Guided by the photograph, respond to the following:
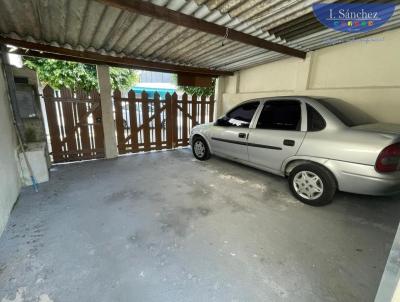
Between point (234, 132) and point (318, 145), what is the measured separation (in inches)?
63.0

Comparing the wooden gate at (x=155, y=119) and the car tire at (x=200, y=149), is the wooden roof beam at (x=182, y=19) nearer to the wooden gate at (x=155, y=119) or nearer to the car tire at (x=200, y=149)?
the car tire at (x=200, y=149)

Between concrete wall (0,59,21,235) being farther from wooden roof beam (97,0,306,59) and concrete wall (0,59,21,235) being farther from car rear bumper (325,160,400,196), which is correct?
car rear bumper (325,160,400,196)

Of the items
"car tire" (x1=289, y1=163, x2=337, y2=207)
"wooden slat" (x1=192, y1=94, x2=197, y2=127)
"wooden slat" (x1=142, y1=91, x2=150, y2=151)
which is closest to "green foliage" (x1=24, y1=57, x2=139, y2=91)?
"wooden slat" (x1=142, y1=91, x2=150, y2=151)

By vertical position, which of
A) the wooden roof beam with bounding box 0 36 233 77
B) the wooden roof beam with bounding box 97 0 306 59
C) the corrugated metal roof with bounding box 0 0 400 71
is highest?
the corrugated metal roof with bounding box 0 0 400 71

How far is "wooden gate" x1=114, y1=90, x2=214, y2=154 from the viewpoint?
5.48 meters

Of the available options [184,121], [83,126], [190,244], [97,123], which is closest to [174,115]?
[184,121]

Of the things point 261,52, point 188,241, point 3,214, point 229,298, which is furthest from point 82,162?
point 261,52

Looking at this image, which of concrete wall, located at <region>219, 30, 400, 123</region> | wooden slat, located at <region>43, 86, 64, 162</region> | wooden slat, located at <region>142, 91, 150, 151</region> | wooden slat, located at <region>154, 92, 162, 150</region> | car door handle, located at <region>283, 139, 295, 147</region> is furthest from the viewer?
wooden slat, located at <region>154, 92, 162, 150</region>

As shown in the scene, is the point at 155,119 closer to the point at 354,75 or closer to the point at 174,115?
the point at 174,115

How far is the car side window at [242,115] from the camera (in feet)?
12.3

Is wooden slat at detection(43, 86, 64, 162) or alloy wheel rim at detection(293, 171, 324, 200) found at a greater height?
wooden slat at detection(43, 86, 64, 162)

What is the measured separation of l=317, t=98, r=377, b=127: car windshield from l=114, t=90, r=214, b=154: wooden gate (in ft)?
13.9

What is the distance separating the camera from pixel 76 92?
4.75 m

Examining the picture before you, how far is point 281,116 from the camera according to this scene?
128 inches
